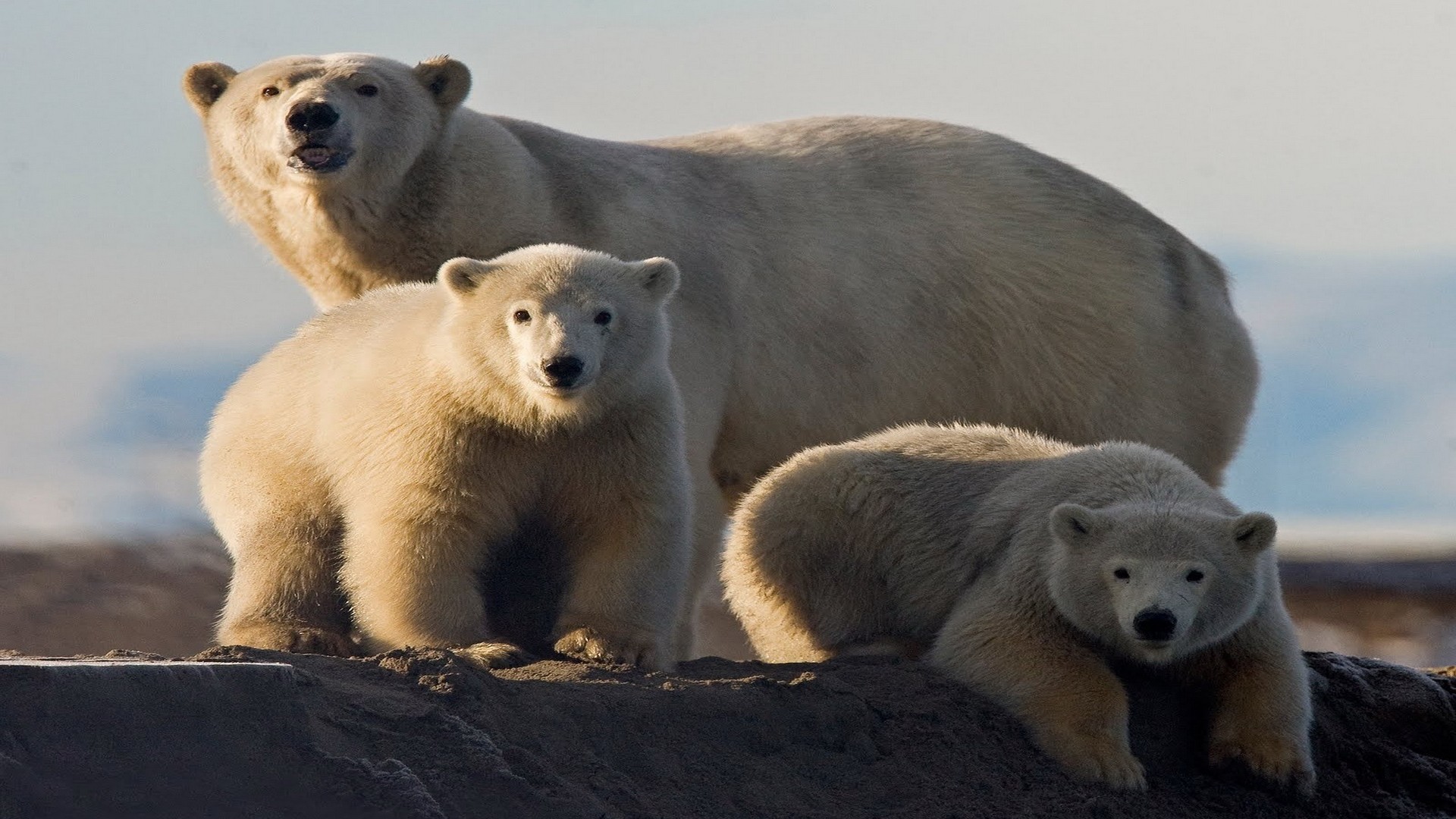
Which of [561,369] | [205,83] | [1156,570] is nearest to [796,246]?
[205,83]

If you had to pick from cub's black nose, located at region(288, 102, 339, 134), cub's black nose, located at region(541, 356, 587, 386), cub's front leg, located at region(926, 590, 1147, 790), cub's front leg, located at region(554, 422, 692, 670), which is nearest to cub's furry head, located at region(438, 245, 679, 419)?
cub's black nose, located at region(541, 356, 587, 386)

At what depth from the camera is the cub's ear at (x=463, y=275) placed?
5941mm

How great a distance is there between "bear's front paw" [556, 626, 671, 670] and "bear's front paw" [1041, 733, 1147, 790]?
132 cm

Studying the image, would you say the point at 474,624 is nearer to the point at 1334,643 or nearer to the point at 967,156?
the point at 967,156

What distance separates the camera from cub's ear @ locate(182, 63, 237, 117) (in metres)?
7.84

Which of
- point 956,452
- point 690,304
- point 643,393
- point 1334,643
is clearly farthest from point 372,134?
point 1334,643

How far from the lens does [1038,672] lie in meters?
5.83

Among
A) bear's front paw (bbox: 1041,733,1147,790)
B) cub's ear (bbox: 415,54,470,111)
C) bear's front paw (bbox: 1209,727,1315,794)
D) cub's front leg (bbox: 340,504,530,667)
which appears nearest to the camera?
bear's front paw (bbox: 1041,733,1147,790)

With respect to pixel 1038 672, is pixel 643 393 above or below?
above

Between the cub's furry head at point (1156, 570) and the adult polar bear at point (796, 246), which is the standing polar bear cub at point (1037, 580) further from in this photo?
the adult polar bear at point (796, 246)

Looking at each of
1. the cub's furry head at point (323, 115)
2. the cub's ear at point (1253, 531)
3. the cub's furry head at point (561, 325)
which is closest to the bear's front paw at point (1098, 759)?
the cub's ear at point (1253, 531)

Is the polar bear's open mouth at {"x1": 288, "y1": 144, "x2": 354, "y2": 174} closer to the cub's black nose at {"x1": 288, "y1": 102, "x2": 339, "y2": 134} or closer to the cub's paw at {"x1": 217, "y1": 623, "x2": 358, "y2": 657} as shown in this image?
the cub's black nose at {"x1": 288, "y1": 102, "x2": 339, "y2": 134}

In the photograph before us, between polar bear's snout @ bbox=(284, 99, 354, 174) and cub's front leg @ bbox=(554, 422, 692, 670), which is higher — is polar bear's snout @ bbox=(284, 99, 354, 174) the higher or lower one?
the higher one

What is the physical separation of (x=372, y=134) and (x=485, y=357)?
201cm
